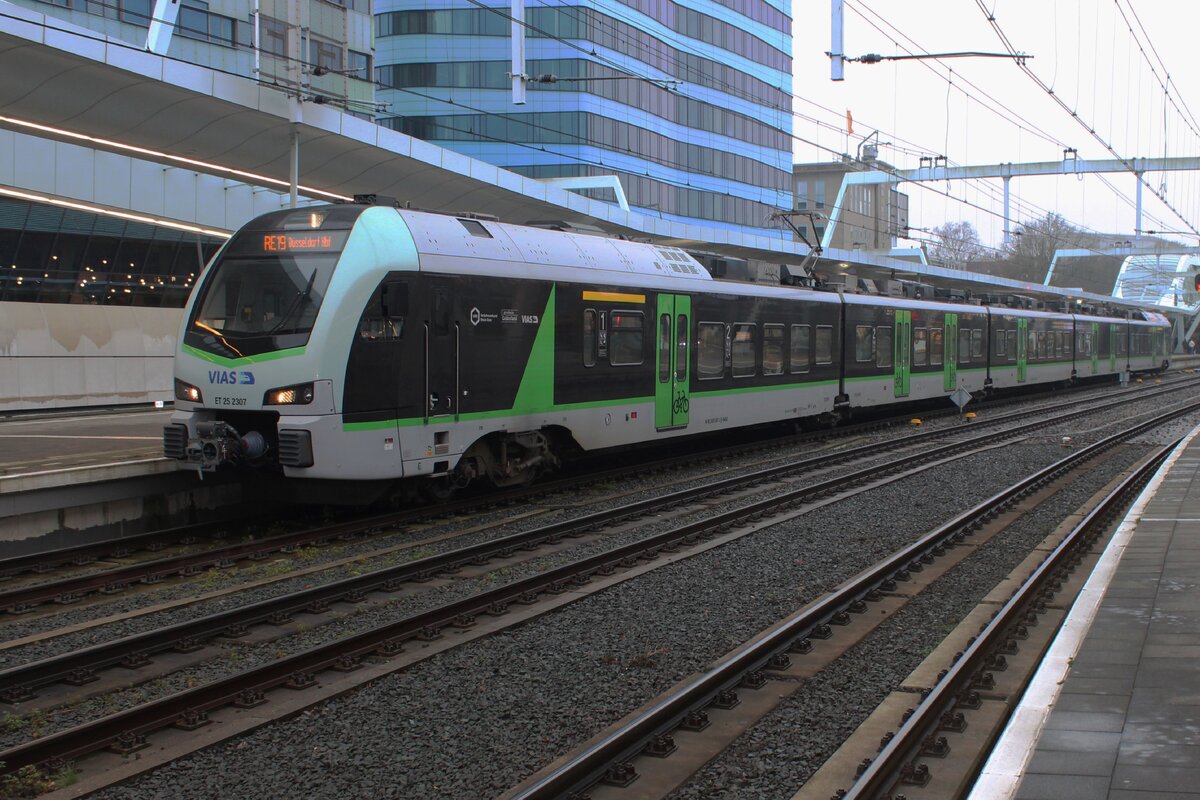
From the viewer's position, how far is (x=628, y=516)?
502 inches

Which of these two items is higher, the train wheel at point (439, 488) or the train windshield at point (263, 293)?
the train windshield at point (263, 293)

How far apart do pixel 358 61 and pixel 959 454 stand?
27.7 meters

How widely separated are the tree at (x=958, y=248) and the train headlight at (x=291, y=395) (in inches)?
3069

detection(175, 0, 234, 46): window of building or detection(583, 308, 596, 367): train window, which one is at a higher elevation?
detection(175, 0, 234, 46): window of building

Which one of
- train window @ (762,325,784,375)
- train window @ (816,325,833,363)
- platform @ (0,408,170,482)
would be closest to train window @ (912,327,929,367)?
train window @ (816,325,833,363)

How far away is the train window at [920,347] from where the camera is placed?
85.0ft

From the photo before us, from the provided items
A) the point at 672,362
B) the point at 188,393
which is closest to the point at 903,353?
the point at 672,362

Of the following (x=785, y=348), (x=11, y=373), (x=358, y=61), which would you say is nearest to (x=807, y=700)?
(x=785, y=348)

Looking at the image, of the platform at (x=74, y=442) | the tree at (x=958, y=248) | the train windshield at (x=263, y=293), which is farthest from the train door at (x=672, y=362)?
the tree at (x=958, y=248)

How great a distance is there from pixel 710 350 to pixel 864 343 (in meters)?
6.89

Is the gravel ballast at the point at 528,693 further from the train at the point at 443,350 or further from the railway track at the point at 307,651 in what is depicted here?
the train at the point at 443,350

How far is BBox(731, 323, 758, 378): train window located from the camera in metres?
18.0

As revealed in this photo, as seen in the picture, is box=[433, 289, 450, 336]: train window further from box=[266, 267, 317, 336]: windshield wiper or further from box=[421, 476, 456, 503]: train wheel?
box=[421, 476, 456, 503]: train wheel

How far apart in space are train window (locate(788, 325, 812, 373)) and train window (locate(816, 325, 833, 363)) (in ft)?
1.62
